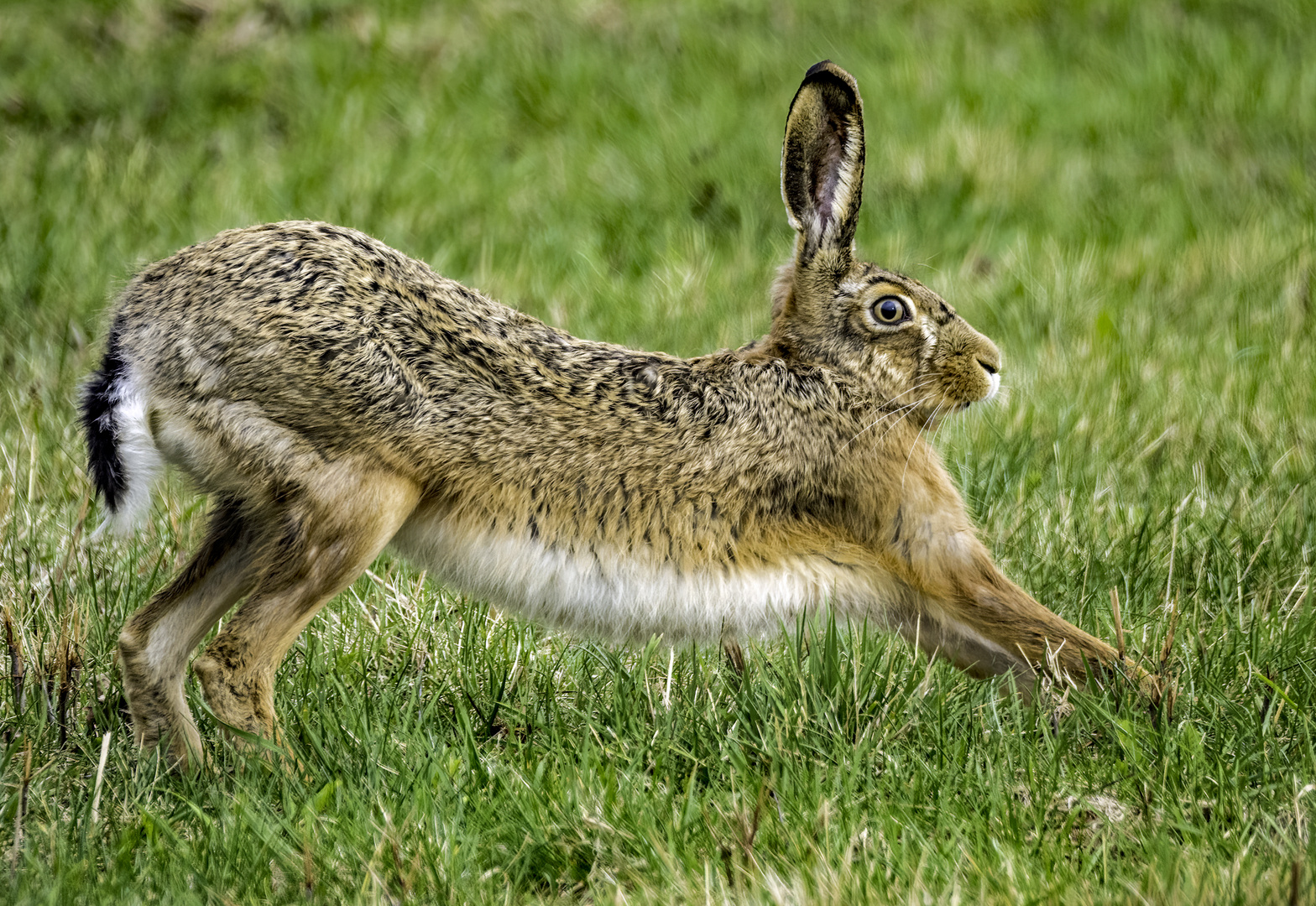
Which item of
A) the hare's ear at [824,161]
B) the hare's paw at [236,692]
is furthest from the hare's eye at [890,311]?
the hare's paw at [236,692]

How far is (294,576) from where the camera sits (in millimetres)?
3434

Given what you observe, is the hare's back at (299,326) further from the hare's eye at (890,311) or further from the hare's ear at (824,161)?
the hare's eye at (890,311)

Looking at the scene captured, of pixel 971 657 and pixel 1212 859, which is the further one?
pixel 971 657

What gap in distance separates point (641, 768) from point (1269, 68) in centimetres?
719

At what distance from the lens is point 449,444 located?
3607 millimetres

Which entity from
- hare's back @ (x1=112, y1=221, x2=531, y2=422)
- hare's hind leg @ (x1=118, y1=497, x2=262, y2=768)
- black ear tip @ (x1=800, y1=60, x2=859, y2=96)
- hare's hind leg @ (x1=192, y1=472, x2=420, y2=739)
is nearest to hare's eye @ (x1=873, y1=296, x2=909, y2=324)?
black ear tip @ (x1=800, y1=60, x2=859, y2=96)

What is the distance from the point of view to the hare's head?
13.4 feet

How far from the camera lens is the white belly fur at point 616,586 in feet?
12.1

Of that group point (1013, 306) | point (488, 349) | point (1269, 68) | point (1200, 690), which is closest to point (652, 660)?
point (488, 349)

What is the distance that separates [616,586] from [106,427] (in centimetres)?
130

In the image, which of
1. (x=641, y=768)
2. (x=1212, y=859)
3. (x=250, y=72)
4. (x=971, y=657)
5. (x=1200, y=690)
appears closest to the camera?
(x=1212, y=859)

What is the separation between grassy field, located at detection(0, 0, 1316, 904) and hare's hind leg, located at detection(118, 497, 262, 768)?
116 mm

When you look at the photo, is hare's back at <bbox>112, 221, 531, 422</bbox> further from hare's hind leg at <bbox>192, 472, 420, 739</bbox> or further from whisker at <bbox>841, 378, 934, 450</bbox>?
whisker at <bbox>841, 378, 934, 450</bbox>

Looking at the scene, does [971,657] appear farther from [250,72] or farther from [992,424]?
[250,72]
